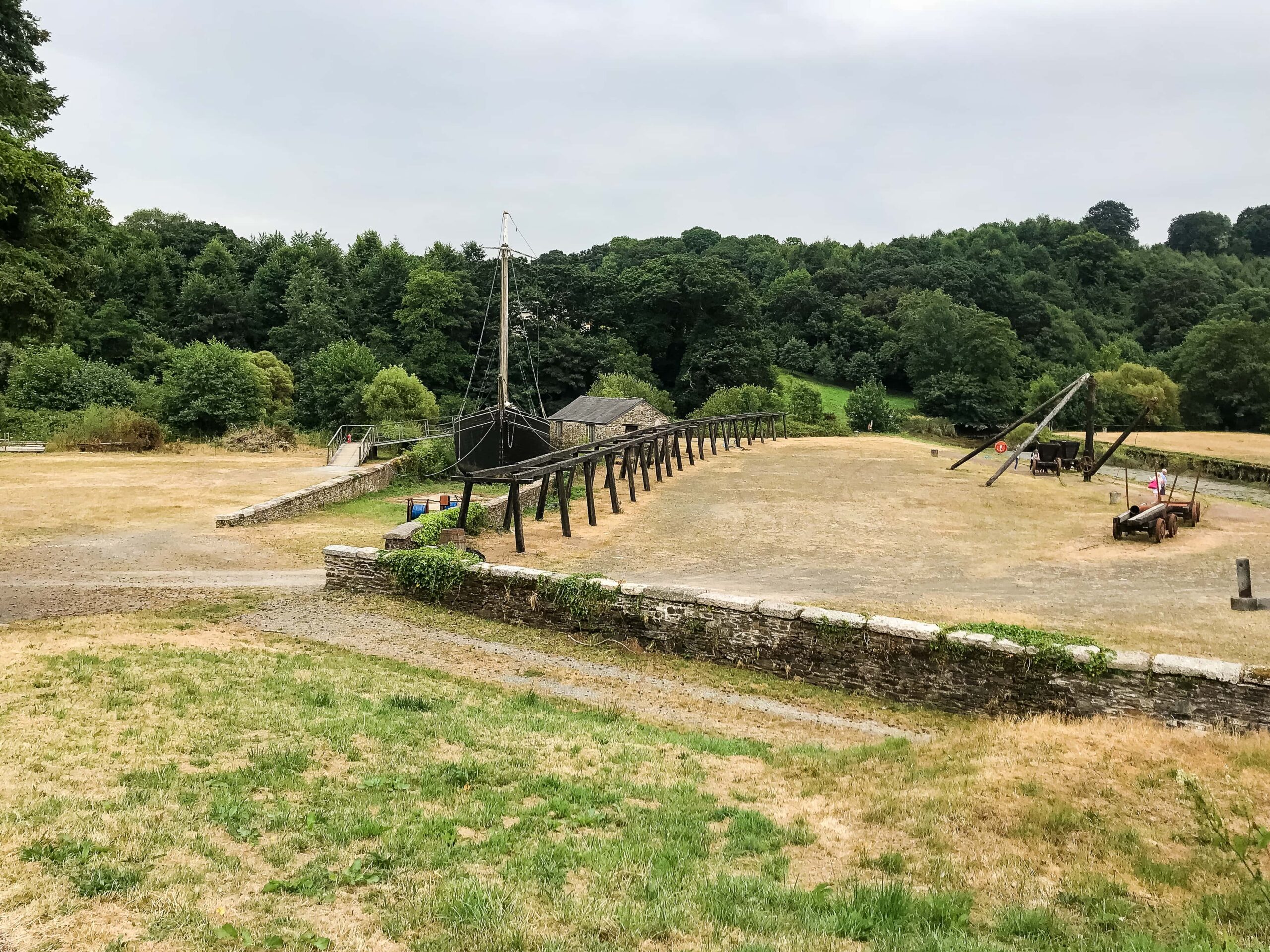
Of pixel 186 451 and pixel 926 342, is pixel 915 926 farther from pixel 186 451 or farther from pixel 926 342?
pixel 926 342

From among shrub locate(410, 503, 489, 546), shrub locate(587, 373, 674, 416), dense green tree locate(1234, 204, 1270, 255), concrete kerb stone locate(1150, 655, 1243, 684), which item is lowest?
concrete kerb stone locate(1150, 655, 1243, 684)

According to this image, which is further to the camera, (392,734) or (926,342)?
(926,342)

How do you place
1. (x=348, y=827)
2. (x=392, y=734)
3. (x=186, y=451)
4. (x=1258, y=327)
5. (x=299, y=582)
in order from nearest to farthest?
(x=348, y=827)
(x=392, y=734)
(x=299, y=582)
(x=186, y=451)
(x=1258, y=327)

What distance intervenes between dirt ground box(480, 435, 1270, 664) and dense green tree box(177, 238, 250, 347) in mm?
44909

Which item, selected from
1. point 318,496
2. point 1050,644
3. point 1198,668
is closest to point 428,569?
point 1050,644

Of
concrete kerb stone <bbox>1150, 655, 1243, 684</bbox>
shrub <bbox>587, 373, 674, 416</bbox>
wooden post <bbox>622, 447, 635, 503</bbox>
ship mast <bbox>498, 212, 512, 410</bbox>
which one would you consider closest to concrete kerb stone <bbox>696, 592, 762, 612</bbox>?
concrete kerb stone <bbox>1150, 655, 1243, 684</bbox>

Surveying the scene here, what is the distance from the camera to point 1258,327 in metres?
54.1

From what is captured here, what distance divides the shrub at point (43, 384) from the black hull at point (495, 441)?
23.6 metres

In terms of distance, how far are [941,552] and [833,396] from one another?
48.6m

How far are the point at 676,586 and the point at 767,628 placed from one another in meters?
1.52

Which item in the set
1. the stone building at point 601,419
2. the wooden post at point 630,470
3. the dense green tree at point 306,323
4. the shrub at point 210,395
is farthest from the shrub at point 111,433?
the wooden post at point 630,470

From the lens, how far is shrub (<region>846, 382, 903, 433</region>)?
50000 mm

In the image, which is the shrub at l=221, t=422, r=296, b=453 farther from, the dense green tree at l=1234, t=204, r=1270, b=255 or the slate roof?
the dense green tree at l=1234, t=204, r=1270, b=255

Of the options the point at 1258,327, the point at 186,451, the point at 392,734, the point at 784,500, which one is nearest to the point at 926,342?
the point at 1258,327
